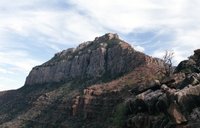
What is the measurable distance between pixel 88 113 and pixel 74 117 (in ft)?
32.1

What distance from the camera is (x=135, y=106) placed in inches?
2694

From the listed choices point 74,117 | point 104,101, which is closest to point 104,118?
point 104,101

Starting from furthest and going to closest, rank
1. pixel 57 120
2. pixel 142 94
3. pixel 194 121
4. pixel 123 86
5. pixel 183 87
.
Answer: pixel 57 120 < pixel 123 86 < pixel 142 94 < pixel 183 87 < pixel 194 121

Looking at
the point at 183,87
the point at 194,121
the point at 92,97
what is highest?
the point at 92,97

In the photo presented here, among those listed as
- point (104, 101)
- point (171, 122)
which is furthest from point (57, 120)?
point (171, 122)

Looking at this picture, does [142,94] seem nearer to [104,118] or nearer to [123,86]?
[104,118]

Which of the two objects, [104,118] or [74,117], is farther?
[74,117]

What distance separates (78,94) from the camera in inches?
7864

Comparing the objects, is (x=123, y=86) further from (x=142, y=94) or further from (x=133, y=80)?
(x=142, y=94)

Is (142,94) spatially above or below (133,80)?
below

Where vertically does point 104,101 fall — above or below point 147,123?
above

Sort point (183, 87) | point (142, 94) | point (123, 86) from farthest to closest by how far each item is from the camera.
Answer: point (123, 86), point (142, 94), point (183, 87)

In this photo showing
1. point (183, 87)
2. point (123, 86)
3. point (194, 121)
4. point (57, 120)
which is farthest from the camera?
point (57, 120)

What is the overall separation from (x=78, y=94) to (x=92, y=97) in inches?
701
